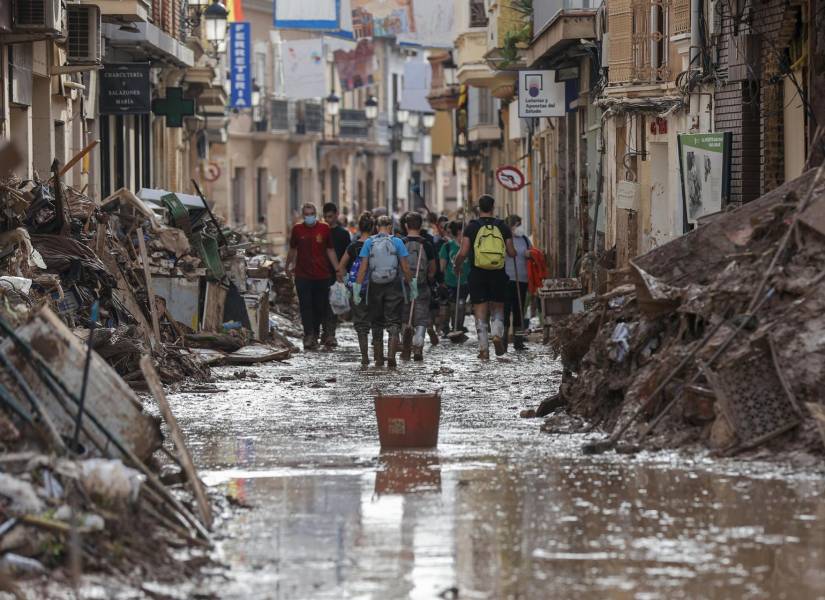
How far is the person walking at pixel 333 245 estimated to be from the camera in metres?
22.4

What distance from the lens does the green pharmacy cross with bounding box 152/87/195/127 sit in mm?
37375

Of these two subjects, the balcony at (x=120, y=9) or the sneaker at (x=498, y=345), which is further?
the balcony at (x=120, y=9)

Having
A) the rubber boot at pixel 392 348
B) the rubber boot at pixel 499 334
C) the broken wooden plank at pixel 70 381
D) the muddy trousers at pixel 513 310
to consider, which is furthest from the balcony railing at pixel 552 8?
the broken wooden plank at pixel 70 381

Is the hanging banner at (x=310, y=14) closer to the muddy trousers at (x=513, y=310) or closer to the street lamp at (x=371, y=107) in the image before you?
the muddy trousers at (x=513, y=310)

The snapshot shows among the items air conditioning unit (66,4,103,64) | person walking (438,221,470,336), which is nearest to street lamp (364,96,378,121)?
air conditioning unit (66,4,103,64)

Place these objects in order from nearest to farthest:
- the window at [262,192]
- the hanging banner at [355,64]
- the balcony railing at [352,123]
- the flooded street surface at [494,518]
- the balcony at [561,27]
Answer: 1. the flooded street surface at [494,518]
2. the balcony at [561,27]
3. the window at [262,192]
4. the hanging banner at [355,64]
5. the balcony railing at [352,123]

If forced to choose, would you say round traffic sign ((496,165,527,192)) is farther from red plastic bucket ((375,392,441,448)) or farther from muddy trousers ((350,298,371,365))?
red plastic bucket ((375,392,441,448))

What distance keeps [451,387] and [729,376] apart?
5.89 m

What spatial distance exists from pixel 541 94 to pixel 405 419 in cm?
2146

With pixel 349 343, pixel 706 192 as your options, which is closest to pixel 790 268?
pixel 706 192

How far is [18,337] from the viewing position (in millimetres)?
8805

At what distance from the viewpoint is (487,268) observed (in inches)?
804

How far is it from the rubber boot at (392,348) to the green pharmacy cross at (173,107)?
18788mm

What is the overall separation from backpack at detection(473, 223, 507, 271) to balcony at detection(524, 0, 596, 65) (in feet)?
30.6
